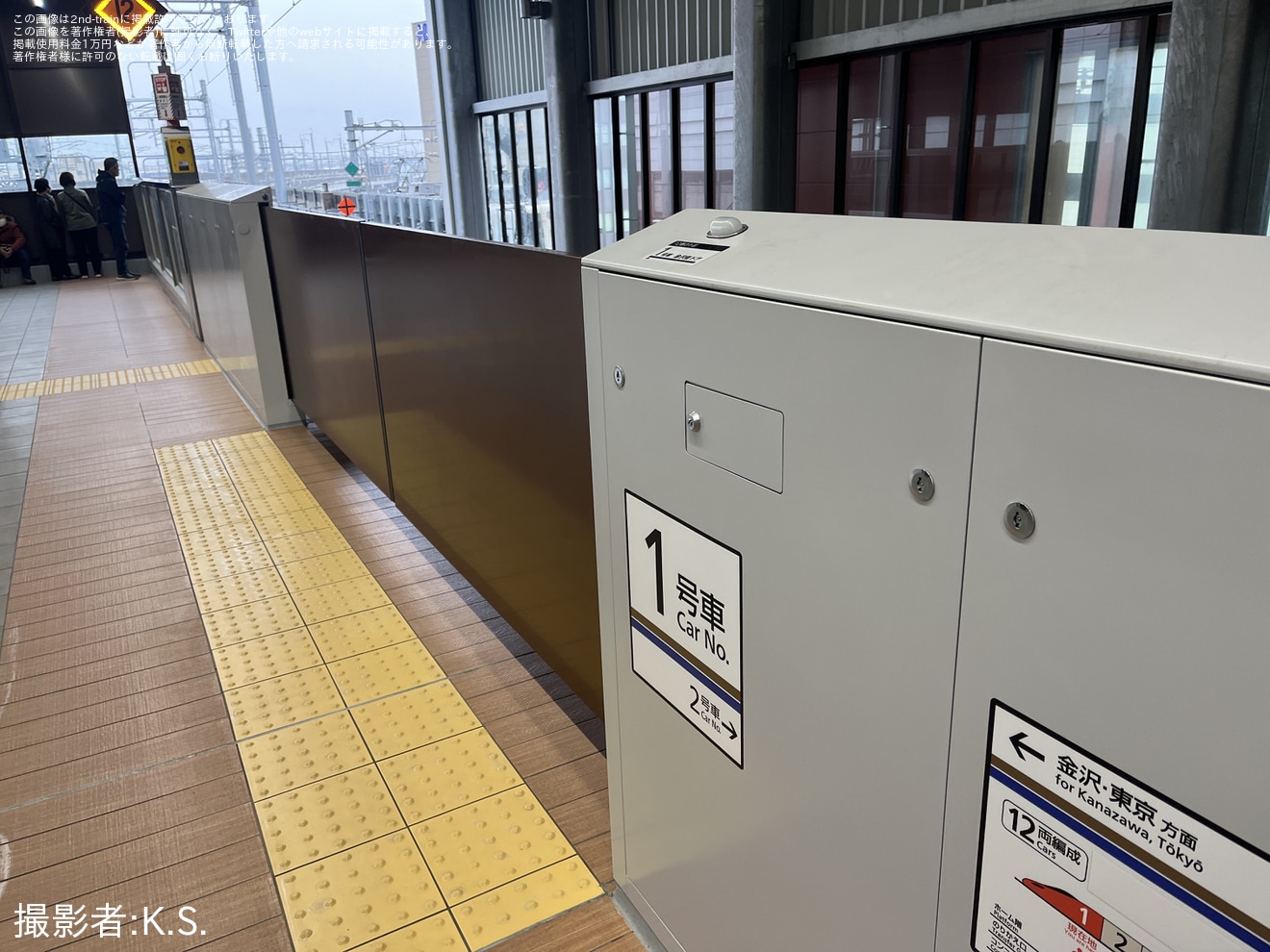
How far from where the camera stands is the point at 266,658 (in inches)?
124

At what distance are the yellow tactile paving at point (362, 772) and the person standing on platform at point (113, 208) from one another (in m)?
13.7

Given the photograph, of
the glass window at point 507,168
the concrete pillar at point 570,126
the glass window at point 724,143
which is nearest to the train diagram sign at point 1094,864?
the glass window at point 724,143

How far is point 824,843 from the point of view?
1.26 metres

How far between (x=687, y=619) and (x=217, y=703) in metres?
2.02

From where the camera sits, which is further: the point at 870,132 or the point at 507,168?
the point at 507,168

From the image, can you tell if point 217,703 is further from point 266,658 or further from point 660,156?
point 660,156

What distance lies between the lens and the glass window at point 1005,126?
6277 millimetres

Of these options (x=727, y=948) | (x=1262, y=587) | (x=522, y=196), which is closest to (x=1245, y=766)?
(x=1262, y=587)

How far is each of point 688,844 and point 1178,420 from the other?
1193 millimetres

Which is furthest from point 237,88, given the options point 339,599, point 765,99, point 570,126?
point 339,599

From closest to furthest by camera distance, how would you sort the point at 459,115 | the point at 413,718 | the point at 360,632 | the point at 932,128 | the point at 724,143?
the point at 413,718 → the point at 360,632 → the point at 932,128 → the point at 724,143 → the point at 459,115

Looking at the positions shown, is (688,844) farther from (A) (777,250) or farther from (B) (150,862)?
(B) (150,862)

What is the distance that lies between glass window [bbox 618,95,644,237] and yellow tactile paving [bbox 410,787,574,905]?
9.69 m

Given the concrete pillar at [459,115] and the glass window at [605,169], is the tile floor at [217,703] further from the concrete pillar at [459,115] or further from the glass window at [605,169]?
the concrete pillar at [459,115]
